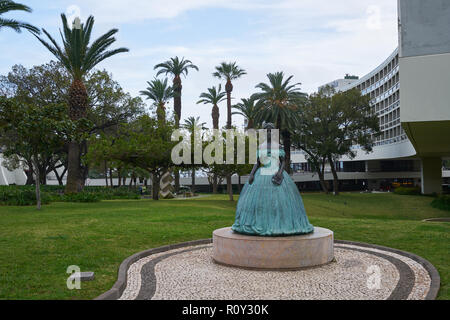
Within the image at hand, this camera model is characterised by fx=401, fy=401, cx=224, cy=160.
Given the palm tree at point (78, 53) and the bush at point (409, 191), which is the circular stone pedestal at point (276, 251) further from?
the bush at point (409, 191)

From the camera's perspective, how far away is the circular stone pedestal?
836 cm

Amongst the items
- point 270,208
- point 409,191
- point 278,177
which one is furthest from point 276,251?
point 409,191

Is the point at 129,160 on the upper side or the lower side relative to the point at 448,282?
upper

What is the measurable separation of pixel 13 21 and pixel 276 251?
60.7ft

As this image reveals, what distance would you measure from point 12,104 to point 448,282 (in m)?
17.3

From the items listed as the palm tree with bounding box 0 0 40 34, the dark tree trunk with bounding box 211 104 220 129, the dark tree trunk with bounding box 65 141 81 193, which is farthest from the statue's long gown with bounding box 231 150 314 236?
the dark tree trunk with bounding box 211 104 220 129

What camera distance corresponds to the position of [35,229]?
1306 centimetres

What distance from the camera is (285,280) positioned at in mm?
7672

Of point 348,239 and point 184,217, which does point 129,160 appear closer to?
point 184,217

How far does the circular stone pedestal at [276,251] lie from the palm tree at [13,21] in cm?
1670

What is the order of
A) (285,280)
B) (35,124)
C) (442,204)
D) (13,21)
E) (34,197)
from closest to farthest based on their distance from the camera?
1. (285,280)
2. (35,124)
3. (13,21)
4. (34,197)
5. (442,204)

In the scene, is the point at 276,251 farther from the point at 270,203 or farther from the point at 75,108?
the point at 75,108

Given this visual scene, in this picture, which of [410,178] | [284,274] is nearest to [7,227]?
[284,274]

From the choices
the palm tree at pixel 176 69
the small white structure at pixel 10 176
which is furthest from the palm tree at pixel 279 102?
the small white structure at pixel 10 176
